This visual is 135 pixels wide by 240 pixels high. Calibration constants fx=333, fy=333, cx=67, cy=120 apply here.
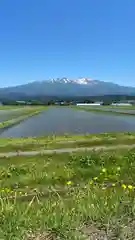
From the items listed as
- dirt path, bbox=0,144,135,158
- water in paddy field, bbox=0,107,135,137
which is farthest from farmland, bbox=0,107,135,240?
water in paddy field, bbox=0,107,135,137

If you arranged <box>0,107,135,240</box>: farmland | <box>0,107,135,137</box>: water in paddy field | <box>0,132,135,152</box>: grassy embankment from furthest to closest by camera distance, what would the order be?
<box>0,107,135,137</box>: water in paddy field
<box>0,132,135,152</box>: grassy embankment
<box>0,107,135,240</box>: farmland

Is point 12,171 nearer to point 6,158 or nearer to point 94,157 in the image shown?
point 6,158

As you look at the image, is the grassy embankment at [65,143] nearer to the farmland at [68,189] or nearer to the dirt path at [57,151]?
the farmland at [68,189]

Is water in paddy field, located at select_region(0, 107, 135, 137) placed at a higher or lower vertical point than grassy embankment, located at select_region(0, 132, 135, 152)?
lower

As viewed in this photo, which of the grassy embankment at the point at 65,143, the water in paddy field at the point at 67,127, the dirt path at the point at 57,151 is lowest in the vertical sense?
the water in paddy field at the point at 67,127

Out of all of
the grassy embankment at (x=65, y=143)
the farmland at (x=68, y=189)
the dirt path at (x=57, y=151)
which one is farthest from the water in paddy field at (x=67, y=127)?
the dirt path at (x=57, y=151)

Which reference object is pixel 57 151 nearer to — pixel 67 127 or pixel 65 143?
pixel 65 143

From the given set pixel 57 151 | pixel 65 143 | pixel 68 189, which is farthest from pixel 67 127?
pixel 68 189

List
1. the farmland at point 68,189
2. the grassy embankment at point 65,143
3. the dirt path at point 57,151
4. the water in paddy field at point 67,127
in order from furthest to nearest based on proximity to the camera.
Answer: the water in paddy field at point 67,127 → the grassy embankment at point 65,143 → the dirt path at point 57,151 → the farmland at point 68,189

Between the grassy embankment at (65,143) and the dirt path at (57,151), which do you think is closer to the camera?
the dirt path at (57,151)

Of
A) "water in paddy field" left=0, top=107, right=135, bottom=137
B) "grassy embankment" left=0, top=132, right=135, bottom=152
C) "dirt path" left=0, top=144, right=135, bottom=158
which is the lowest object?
"water in paddy field" left=0, top=107, right=135, bottom=137

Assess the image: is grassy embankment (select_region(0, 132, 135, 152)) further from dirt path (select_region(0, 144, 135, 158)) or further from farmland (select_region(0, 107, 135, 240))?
dirt path (select_region(0, 144, 135, 158))

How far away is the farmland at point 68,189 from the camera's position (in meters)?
4.18

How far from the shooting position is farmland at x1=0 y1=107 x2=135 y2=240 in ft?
13.7
